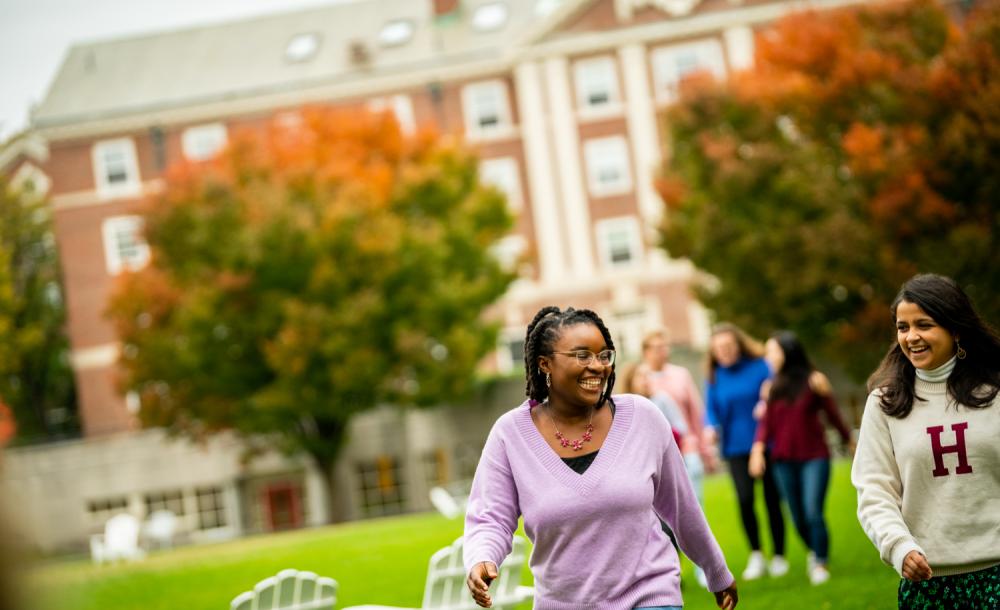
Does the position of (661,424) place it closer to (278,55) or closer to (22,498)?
(22,498)

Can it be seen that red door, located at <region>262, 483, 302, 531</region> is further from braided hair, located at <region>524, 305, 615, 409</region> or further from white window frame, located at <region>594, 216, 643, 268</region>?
braided hair, located at <region>524, 305, 615, 409</region>

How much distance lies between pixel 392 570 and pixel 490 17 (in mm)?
40025

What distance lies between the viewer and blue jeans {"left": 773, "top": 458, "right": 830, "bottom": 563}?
1116 centimetres

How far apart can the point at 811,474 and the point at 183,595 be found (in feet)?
32.9

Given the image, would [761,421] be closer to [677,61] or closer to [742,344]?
[742,344]

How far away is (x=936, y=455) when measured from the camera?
5.34m

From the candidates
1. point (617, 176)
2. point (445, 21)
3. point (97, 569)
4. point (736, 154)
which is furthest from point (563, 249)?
point (97, 569)

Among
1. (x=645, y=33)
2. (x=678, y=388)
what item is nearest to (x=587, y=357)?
(x=678, y=388)

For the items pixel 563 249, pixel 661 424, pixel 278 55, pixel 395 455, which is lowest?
pixel 395 455

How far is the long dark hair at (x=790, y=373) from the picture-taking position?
1121 centimetres

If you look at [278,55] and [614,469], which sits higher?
[278,55]

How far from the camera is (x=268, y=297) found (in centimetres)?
3912

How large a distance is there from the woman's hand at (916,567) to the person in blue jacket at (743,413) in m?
6.59

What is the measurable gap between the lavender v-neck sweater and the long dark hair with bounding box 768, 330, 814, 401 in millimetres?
6088
